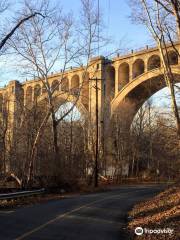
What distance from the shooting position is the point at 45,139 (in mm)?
34219

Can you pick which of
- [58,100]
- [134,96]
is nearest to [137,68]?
[134,96]

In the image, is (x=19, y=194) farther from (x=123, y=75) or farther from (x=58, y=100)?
(x=123, y=75)

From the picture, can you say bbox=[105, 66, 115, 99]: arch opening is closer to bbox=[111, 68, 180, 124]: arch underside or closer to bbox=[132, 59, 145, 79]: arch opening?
bbox=[111, 68, 180, 124]: arch underside

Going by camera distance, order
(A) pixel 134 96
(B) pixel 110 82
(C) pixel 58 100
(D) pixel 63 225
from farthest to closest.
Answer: (B) pixel 110 82 < (A) pixel 134 96 < (C) pixel 58 100 < (D) pixel 63 225

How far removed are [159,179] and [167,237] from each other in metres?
43.0

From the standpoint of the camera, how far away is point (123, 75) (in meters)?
59.5

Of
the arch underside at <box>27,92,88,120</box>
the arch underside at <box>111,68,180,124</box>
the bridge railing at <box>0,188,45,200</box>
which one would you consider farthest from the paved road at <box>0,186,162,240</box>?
the arch underside at <box>111,68,180,124</box>

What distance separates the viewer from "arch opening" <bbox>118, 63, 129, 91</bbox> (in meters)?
58.5

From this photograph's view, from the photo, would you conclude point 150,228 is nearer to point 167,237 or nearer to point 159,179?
point 167,237

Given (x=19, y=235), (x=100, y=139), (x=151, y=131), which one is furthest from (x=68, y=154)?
(x=151, y=131)

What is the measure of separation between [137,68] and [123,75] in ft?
10.1

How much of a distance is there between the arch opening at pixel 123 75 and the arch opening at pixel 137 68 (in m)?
1.92

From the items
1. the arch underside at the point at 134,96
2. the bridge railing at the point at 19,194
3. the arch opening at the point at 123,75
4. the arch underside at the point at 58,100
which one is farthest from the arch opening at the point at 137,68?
the bridge railing at the point at 19,194

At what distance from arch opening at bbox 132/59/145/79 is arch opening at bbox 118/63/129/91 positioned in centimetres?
192
